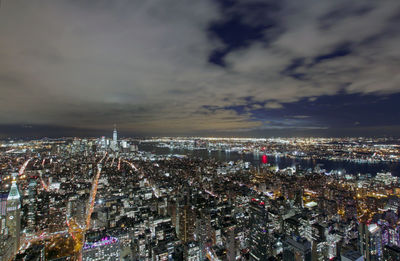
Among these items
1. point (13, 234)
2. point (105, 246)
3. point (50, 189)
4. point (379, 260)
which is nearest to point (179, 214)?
point (105, 246)

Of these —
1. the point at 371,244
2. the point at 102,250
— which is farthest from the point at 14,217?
the point at 371,244

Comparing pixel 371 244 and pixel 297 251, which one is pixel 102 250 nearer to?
pixel 297 251

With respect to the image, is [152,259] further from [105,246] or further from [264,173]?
[264,173]

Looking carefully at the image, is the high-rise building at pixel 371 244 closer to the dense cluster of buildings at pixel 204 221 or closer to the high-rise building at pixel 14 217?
the dense cluster of buildings at pixel 204 221

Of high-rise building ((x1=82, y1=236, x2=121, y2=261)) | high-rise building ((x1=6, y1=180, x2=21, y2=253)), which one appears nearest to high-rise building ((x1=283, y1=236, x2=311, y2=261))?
high-rise building ((x1=82, y1=236, x2=121, y2=261))

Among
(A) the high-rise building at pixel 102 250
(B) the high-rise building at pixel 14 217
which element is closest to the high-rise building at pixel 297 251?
(A) the high-rise building at pixel 102 250

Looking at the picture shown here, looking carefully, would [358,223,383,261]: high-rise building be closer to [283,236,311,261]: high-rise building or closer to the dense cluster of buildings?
the dense cluster of buildings
